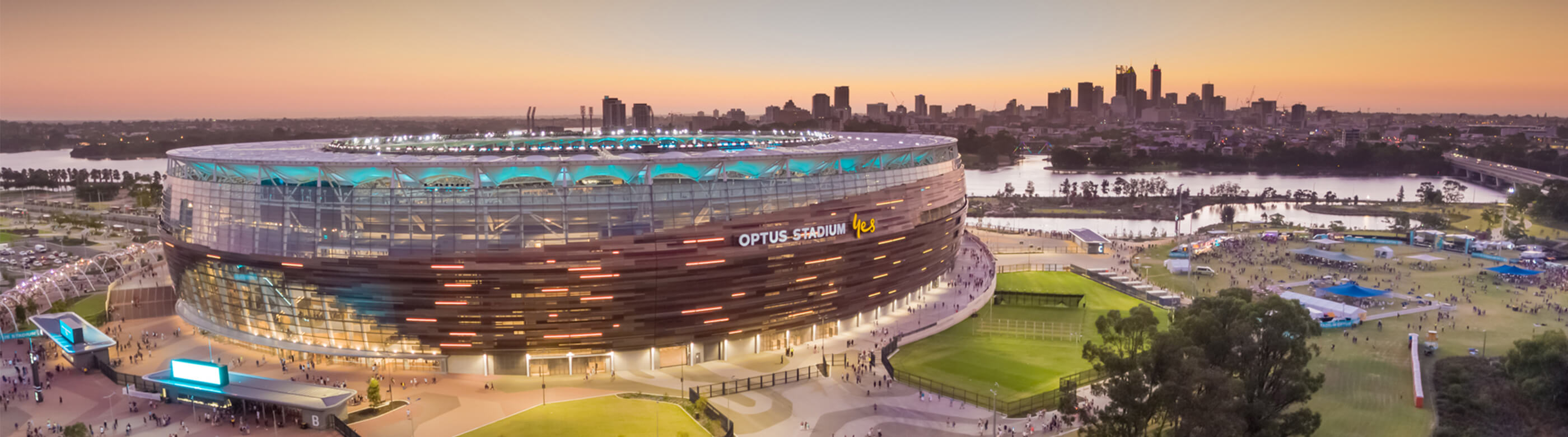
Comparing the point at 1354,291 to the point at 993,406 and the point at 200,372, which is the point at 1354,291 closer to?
the point at 993,406

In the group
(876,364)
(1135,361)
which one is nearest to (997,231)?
(876,364)

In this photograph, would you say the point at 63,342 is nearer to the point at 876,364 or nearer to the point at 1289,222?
the point at 876,364

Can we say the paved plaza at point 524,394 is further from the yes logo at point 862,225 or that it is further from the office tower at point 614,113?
the office tower at point 614,113

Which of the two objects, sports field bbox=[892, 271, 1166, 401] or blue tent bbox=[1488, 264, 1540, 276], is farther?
blue tent bbox=[1488, 264, 1540, 276]

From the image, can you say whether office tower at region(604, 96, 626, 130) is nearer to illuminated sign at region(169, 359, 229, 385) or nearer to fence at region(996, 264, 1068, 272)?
fence at region(996, 264, 1068, 272)

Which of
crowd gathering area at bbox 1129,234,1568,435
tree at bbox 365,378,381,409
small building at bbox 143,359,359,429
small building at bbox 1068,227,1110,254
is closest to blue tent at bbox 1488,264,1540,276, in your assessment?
crowd gathering area at bbox 1129,234,1568,435

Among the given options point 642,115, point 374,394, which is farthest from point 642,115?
point 374,394
